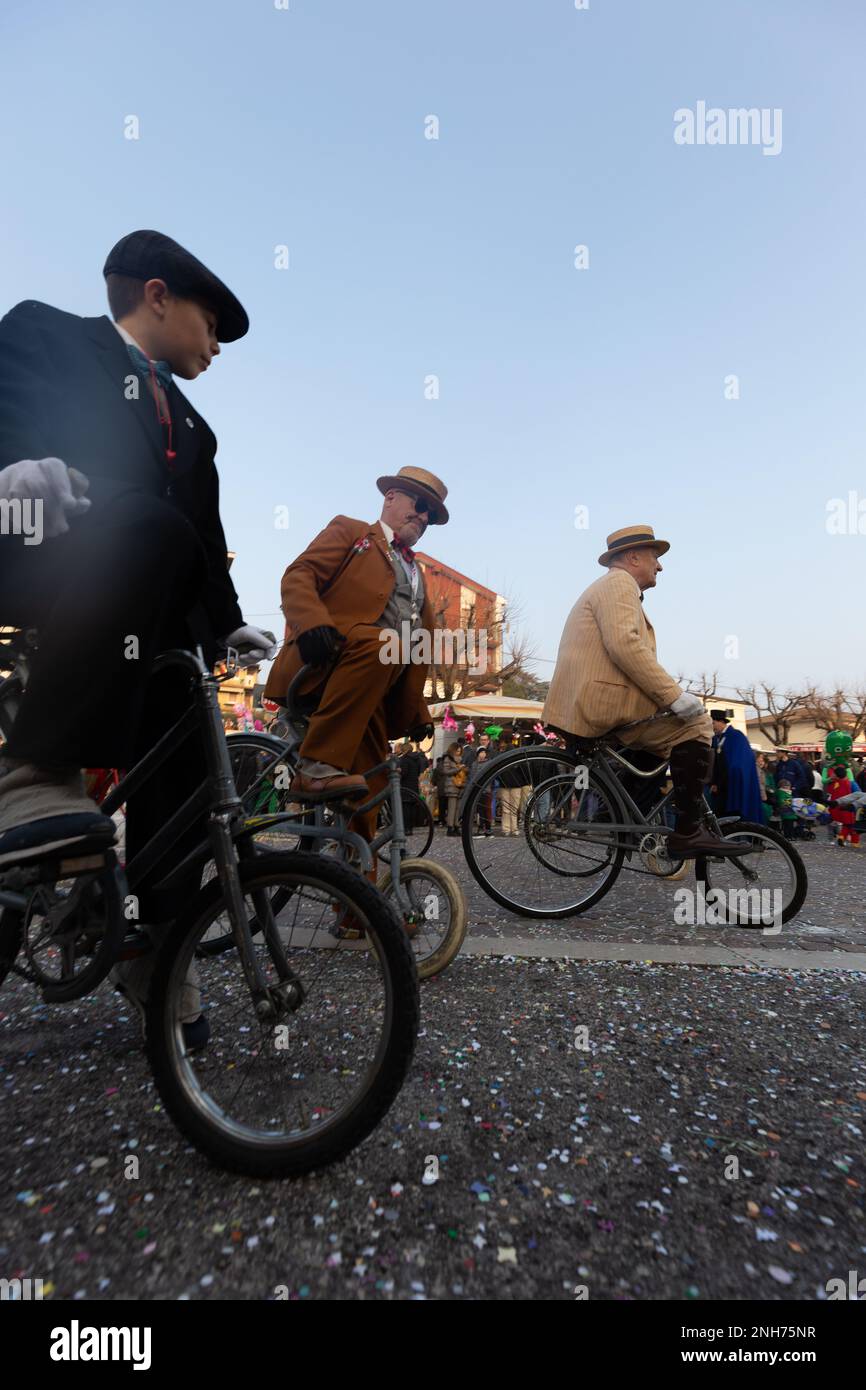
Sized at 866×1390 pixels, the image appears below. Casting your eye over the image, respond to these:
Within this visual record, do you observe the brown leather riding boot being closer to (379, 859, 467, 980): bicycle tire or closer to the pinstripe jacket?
the pinstripe jacket

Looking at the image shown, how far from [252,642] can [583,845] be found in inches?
90.3

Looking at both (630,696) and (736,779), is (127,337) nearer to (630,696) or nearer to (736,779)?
(630,696)

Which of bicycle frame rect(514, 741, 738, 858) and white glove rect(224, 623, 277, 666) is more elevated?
white glove rect(224, 623, 277, 666)

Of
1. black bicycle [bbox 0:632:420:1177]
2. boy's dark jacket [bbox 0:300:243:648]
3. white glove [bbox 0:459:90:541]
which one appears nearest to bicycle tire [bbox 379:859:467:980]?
black bicycle [bbox 0:632:420:1177]

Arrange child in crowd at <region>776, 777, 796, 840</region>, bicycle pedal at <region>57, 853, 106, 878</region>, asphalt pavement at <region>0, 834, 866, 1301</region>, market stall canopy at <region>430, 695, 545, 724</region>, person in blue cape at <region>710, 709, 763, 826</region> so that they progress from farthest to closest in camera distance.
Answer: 1. market stall canopy at <region>430, 695, 545, 724</region>
2. child in crowd at <region>776, 777, 796, 840</region>
3. person in blue cape at <region>710, 709, 763, 826</region>
4. bicycle pedal at <region>57, 853, 106, 878</region>
5. asphalt pavement at <region>0, 834, 866, 1301</region>

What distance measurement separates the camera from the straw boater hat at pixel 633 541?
13.1ft

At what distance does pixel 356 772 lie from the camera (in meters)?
3.02

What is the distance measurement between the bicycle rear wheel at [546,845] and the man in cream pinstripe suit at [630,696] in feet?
0.95

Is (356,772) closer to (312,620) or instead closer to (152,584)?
(312,620)

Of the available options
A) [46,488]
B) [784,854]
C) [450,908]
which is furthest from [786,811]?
[46,488]

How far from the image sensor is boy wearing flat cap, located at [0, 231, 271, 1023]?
126 centimetres

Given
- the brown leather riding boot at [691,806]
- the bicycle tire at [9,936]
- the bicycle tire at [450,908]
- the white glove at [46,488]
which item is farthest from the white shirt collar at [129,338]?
the brown leather riding boot at [691,806]

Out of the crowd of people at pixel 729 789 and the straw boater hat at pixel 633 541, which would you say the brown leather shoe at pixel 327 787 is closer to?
the crowd of people at pixel 729 789

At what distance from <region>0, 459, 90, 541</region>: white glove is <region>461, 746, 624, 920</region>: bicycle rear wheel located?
2.68 m
